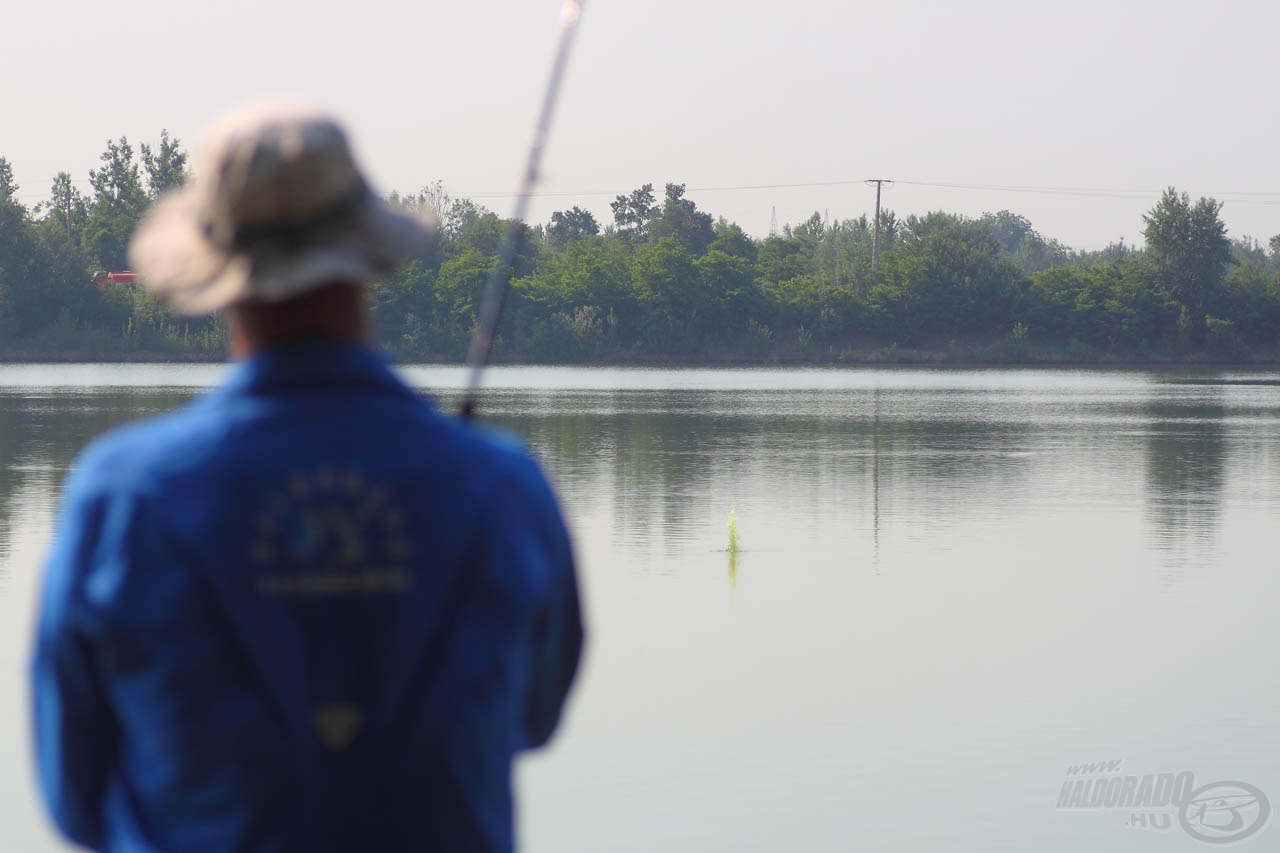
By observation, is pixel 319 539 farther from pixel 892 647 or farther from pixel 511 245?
pixel 892 647

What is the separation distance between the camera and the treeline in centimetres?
10031

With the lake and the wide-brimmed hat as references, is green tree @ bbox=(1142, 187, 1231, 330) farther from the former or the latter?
the wide-brimmed hat

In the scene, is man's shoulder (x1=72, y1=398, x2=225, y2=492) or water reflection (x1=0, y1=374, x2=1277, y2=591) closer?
man's shoulder (x1=72, y1=398, x2=225, y2=492)

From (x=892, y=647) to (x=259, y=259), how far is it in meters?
9.96

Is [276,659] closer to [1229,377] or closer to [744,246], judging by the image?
[1229,377]

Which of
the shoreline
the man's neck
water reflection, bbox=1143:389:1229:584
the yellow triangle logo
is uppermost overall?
the man's neck

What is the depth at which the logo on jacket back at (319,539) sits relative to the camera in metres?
1.84

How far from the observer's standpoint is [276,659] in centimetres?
186

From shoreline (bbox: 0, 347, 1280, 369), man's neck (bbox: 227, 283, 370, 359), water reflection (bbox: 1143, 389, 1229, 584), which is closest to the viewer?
man's neck (bbox: 227, 283, 370, 359)

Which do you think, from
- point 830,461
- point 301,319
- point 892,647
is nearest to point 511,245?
point 301,319

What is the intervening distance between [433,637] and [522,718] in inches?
12.1

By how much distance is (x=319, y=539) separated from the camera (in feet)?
6.05

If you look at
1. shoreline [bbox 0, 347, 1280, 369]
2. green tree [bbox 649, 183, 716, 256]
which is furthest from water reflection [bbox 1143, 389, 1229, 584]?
green tree [bbox 649, 183, 716, 256]

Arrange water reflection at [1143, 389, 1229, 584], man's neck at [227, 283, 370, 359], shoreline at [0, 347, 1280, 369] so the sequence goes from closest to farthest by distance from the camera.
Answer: man's neck at [227, 283, 370, 359] < water reflection at [1143, 389, 1229, 584] < shoreline at [0, 347, 1280, 369]
